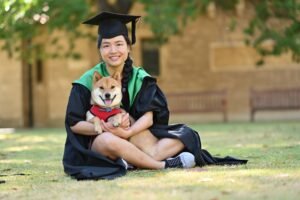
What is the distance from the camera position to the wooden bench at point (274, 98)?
22453 millimetres

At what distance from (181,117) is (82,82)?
1776 centimetres

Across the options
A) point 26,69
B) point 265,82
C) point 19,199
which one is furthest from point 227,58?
point 19,199

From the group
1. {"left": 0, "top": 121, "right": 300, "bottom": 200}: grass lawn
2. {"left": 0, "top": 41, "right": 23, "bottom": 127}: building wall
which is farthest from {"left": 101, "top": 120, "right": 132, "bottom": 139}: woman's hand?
{"left": 0, "top": 41, "right": 23, "bottom": 127}: building wall

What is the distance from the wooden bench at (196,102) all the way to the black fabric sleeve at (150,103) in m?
16.7

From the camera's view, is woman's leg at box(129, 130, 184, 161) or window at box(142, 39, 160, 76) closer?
woman's leg at box(129, 130, 184, 161)

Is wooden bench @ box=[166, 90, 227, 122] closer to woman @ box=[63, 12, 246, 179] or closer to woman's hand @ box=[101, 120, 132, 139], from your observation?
woman @ box=[63, 12, 246, 179]

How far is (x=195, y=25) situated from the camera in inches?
953

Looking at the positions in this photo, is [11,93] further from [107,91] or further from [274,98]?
[107,91]

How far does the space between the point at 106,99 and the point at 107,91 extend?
7 centimetres

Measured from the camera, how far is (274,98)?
893 inches

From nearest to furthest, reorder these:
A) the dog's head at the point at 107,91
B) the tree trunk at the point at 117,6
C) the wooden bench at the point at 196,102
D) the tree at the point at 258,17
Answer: the dog's head at the point at 107,91, the tree at the point at 258,17, the tree trunk at the point at 117,6, the wooden bench at the point at 196,102

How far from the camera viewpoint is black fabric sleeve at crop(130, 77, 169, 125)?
6.04 meters

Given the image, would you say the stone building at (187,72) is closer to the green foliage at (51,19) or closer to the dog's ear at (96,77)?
the green foliage at (51,19)

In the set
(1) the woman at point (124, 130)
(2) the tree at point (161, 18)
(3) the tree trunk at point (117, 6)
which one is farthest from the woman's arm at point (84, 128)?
(3) the tree trunk at point (117, 6)
